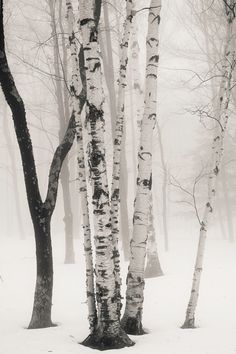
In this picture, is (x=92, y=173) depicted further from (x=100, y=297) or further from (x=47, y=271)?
(x=47, y=271)

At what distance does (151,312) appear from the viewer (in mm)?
8617

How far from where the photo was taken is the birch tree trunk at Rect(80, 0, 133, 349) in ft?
18.6

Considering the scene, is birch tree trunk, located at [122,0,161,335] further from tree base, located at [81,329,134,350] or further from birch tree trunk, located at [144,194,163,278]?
birch tree trunk, located at [144,194,163,278]

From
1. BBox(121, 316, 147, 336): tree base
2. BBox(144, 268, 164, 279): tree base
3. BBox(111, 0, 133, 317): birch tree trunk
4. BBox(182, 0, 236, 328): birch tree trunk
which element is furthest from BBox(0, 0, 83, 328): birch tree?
BBox(144, 268, 164, 279): tree base

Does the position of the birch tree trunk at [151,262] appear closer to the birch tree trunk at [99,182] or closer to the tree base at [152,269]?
the tree base at [152,269]

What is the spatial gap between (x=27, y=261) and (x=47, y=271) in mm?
10677

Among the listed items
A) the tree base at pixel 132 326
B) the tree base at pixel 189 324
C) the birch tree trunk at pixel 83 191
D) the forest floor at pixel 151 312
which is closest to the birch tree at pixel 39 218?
the forest floor at pixel 151 312

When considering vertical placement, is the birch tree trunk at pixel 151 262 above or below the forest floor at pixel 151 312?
above

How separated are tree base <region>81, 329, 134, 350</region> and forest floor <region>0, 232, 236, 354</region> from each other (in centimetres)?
13

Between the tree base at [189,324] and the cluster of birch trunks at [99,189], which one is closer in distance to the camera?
the cluster of birch trunks at [99,189]

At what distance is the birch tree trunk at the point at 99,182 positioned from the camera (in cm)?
568

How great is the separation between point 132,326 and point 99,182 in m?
2.34

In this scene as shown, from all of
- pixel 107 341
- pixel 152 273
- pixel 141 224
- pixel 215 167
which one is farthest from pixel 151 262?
pixel 107 341

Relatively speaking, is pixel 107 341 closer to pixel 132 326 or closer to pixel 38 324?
pixel 132 326
